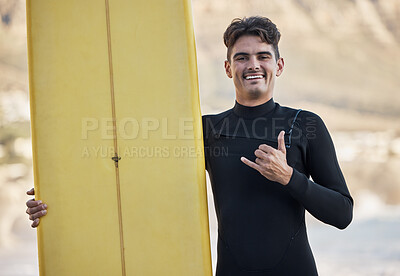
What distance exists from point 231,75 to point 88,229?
844 mm

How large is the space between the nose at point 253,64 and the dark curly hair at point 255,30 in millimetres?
89

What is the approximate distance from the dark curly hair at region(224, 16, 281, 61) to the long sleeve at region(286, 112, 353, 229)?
1.09ft

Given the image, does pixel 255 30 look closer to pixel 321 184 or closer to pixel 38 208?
pixel 321 184

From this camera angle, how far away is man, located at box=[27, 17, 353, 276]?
152 centimetres

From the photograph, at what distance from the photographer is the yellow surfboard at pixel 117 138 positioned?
163 centimetres

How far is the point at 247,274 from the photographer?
153cm

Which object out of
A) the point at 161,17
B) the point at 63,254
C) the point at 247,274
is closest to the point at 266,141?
the point at 247,274

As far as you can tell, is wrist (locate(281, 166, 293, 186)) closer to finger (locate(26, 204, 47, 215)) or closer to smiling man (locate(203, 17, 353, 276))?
smiling man (locate(203, 17, 353, 276))

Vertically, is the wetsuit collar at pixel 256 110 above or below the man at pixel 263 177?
above

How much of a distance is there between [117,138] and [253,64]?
→ 61cm

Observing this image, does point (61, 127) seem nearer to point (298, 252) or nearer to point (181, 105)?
point (181, 105)

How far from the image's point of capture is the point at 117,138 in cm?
167
